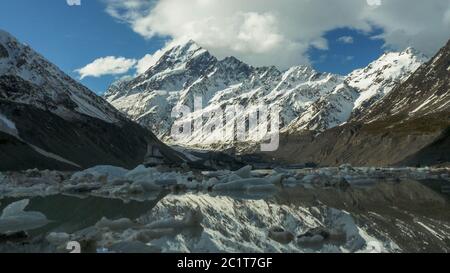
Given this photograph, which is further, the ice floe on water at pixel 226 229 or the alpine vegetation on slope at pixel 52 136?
the alpine vegetation on slope at pixel 52 136

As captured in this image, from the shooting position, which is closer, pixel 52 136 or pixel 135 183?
pixel 135 183

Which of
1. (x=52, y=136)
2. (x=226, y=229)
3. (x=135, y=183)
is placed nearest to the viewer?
(x=226, y=229)

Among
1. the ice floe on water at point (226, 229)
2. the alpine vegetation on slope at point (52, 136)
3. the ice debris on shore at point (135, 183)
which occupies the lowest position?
the ice floe on water at point (226, 229)

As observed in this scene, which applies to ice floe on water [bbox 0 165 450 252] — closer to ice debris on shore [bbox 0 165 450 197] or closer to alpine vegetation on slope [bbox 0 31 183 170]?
ice debris on shore [bbox 0 165 450 197]

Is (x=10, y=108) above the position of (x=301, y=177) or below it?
above

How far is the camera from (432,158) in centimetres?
12350

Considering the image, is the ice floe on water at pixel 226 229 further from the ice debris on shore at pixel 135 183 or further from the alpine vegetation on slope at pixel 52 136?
the alpine vegetation on slope at pixel 52 136

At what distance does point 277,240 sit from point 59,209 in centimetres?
1654

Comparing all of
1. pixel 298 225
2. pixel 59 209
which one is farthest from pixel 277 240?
pixel 59 209

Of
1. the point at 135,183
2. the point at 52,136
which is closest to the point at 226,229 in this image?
the point at 135,183

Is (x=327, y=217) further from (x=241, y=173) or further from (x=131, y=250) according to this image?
(x=241, y=173)

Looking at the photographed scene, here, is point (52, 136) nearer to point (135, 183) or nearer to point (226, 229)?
point (135, 183)

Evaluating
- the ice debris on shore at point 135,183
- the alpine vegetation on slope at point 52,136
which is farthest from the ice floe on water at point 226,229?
the alpine vegetation on slope at point 52,136
